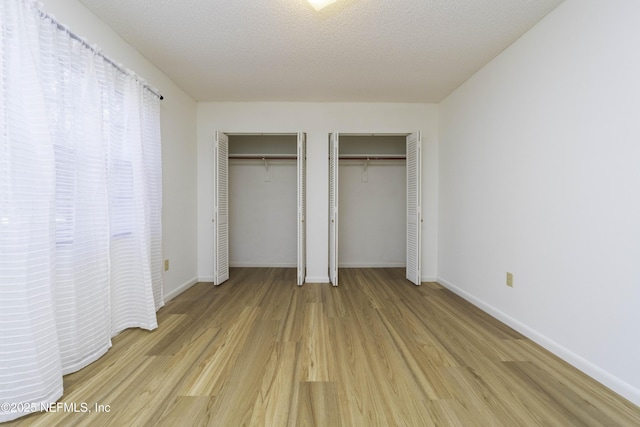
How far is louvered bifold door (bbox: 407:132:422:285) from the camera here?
349 centimetres

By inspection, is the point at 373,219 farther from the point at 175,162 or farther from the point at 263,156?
the point at 175,162

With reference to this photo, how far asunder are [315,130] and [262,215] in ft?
6.05

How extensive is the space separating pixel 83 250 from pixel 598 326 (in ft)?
→ 11.2

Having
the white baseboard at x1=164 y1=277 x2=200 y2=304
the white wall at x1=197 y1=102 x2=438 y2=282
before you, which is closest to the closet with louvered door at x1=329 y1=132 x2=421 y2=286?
the white wall at x1=197 y1=102 x2=438 y2=282

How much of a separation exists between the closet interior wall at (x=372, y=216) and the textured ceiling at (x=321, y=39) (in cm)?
164

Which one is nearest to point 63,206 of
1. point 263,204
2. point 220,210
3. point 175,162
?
point 175,162

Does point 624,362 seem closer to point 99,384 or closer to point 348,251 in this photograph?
Result: point 99,384

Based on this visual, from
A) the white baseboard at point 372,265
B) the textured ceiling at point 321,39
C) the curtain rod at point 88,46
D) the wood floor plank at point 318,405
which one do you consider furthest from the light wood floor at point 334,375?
the textured ceiling at point 321,39

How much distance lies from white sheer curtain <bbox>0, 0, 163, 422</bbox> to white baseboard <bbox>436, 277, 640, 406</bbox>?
3168 millimetres

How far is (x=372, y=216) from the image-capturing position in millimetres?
4684

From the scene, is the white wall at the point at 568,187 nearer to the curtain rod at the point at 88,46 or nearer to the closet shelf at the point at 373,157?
the closet shelf at the point at 373,157

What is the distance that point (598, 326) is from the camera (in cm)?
162

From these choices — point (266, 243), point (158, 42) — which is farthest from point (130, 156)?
point (266, 243)

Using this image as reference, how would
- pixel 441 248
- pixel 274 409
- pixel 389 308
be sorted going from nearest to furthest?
pixel 274 409
pixel 389 308
pixel 441 248
